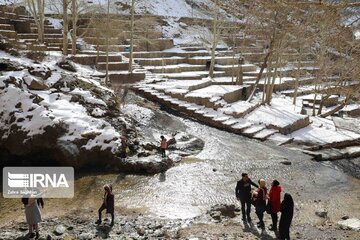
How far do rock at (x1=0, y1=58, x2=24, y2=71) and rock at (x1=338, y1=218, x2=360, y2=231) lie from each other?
11726 mm

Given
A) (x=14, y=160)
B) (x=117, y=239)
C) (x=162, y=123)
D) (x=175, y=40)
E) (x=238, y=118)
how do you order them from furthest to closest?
1. (x=175, y=40)
2. (x=238, y=118)
3. (x=162, y=123)
4. (x=14, y=160)
5. (x=117, y=239)

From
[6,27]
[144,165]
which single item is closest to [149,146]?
[144,165]

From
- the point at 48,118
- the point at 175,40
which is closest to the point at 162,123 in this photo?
the point at 48,118

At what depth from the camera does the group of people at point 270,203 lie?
22.6 ft

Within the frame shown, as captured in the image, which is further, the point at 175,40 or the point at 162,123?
the point at 175,40

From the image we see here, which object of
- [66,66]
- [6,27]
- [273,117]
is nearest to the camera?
[66,66]

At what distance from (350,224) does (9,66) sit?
12200mm

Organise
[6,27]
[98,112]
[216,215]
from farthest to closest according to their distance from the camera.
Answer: [6,27], [98,112], [216,215]

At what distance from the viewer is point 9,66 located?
42.7 feet

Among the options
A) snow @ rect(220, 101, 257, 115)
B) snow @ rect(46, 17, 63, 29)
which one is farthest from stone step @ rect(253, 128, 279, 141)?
snow @ rect(46, 17, 63, 29)

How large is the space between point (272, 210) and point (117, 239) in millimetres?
3294

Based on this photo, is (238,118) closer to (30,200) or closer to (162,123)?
(162,123)

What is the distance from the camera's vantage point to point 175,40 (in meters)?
35.7

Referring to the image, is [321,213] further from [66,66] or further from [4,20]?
[4,20]
